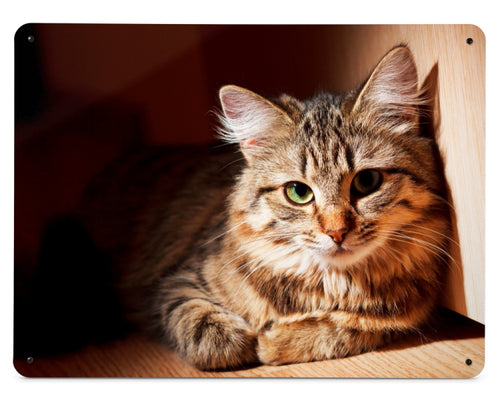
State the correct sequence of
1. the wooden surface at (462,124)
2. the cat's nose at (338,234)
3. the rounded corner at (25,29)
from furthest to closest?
1. the rounded corner at (25,29)
2. the wooden surface at (462,124)
3. the cat's nose at (338,234)

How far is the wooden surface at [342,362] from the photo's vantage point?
143cm

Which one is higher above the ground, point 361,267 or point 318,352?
point 361,267

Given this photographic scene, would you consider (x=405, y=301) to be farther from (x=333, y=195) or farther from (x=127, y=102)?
(x=127, y=102)

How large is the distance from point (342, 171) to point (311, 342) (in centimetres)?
43

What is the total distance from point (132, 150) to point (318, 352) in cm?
73

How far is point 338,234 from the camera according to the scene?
129 centimetres

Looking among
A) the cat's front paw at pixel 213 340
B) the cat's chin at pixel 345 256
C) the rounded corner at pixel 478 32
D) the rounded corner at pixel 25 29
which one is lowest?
the cat's front paw at pixel 213 340

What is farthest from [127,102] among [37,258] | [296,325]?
[296,325]

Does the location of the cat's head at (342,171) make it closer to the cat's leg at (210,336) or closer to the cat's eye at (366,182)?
the cat's eye at (366,182)

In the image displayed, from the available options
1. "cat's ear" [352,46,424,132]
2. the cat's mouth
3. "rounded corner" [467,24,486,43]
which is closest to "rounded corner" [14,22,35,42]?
"cat's ear" [352,46,424,132]

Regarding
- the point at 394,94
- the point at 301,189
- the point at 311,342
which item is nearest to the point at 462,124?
the point at 394,94

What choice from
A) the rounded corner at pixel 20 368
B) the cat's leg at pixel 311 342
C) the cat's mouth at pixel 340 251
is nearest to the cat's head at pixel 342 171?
the cat's mouth at pixel 340 251

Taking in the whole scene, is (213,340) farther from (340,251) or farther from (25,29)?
(25,29)

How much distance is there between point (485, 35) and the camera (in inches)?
56.7
